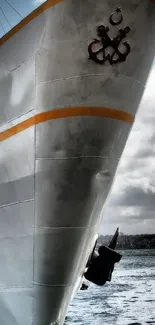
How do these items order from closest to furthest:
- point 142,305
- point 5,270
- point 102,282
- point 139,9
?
point 139,9, point 5,270, point 102,282, point 142,305

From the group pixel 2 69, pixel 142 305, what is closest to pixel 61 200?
pixel 2 69

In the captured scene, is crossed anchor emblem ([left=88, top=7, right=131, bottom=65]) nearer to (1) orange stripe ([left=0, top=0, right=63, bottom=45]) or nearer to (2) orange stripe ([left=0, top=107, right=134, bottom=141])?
(2) orange stripe ([left=0, top=107, right=134, bottom=141])

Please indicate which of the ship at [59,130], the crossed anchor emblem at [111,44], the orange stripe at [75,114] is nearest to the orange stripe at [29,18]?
the ship at [59,130]

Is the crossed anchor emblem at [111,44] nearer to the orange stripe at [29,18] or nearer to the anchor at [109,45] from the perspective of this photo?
the anchor at [109,45]

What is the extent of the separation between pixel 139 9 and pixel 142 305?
83.2 ft

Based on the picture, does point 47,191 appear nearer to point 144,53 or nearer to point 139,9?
point 144,53

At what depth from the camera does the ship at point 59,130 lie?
6.05 m

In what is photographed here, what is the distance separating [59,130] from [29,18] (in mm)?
1940

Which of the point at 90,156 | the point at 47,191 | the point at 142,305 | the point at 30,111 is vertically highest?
the point at 30,111

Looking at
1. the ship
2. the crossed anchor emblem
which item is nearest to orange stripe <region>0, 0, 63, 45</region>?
the ship

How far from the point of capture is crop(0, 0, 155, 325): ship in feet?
19.8

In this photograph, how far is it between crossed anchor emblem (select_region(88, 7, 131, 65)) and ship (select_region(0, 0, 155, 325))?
14 mm

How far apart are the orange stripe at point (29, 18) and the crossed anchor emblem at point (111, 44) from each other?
0.85m

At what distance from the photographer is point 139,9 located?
6121 mm
